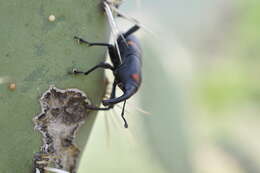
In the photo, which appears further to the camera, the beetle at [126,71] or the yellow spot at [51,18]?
the beetle at [126,71]

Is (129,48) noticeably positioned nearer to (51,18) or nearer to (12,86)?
(51,18)

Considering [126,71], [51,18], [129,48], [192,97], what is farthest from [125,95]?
[192,97]

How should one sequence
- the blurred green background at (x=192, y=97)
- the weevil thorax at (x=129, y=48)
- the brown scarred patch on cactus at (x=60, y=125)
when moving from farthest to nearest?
the blurred green background at (x=192, y=97), the weevil thorax at (x=129, y=48), the brown scarred patch on cactus at (x=60, y=125)

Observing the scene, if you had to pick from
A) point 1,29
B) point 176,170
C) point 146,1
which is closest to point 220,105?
point 176,170

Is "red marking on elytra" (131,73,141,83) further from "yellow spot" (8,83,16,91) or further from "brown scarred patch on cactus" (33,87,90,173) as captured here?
"yellow spot" (8,83,16,91)

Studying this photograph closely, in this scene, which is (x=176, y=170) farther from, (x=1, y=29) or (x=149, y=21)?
(x=1, y=29)

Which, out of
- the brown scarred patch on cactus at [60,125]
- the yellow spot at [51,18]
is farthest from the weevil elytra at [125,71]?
the yellow spot at [51,18]

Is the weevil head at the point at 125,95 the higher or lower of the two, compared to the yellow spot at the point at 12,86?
lower

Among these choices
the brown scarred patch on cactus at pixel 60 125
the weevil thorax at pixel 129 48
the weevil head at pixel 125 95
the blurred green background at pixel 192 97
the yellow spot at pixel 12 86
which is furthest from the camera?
the blurred green background at pixel 192 97

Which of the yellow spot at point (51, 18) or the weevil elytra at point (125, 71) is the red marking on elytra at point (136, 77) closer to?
the weevil elytra at point (125, 71)
